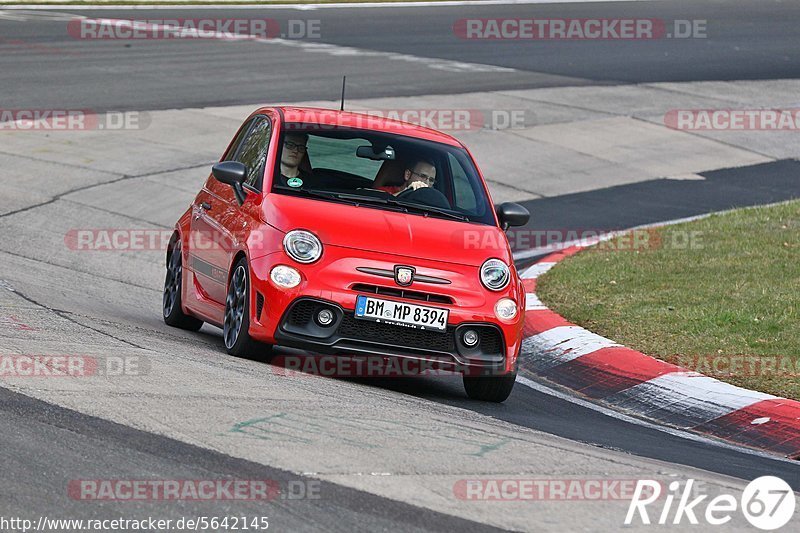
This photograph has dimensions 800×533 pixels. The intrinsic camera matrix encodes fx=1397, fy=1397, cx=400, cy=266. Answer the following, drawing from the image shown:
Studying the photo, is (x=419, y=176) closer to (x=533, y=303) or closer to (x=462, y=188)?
(x=462, y=188)

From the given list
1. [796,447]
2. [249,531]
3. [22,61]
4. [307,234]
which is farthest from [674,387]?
[22,61]

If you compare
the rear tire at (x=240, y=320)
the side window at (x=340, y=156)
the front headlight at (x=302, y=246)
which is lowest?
the rear tire at (x=240, y=320)

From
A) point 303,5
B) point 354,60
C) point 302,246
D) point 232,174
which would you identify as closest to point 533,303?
point 232,174

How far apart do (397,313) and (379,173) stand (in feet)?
4.82

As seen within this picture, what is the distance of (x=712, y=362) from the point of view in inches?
357

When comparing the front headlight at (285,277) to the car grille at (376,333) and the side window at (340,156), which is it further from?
the side window at (340,156)

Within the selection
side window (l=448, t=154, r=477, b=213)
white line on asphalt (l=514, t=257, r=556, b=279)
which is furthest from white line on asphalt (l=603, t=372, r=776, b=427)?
white line on asphalt (l=514, t=257, r=556, b=279)

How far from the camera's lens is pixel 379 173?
29.8 ft

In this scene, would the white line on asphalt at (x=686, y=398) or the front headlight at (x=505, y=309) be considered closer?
the front headlight at (x=505, y=309)

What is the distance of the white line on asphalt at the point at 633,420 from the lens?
7565 millimetres

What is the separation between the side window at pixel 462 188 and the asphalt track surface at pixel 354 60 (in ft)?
36.3

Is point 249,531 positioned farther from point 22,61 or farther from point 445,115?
point 22,61

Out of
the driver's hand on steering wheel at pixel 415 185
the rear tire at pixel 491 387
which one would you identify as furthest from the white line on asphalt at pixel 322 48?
the rear tire at pixel 491 387

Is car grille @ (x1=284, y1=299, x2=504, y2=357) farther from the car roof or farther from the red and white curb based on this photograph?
the car roof
